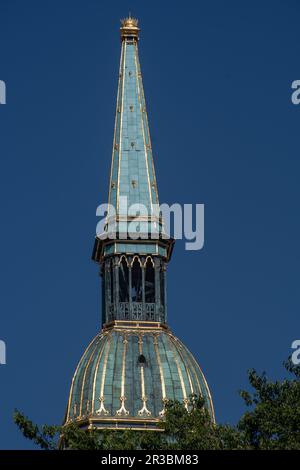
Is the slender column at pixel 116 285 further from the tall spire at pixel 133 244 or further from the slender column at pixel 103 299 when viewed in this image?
the slender column at pixel 103 299

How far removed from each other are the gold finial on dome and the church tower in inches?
2.5

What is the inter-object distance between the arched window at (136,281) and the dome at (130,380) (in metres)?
4.13

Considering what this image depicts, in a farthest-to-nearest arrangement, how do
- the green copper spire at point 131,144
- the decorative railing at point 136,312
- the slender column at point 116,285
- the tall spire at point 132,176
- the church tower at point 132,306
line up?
1. the green copper spire at point 131,144
2. the tall spire at point 132,176
3. the slender column at point 116,285
4. the decorative railing at point 136,312
5. the church tower at point 132,306

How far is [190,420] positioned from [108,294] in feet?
139

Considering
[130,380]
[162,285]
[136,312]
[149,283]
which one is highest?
[149,283]

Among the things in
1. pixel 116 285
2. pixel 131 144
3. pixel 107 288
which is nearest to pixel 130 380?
pixel 116 285

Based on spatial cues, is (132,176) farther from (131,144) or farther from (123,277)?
(123,277)

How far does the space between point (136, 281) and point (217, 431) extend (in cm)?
4529

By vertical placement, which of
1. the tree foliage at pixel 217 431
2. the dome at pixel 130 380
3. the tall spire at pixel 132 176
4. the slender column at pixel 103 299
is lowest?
the tree foliage at pixel 217 431

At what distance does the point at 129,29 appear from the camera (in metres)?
169

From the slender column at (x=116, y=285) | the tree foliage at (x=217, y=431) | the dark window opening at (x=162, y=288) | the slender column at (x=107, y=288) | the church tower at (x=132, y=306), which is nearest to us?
the tree foliage at (x=217, y=431)

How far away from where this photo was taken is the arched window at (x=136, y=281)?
162m

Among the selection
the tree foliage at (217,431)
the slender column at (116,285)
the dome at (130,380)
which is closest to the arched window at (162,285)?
the slender column at (116,285)
